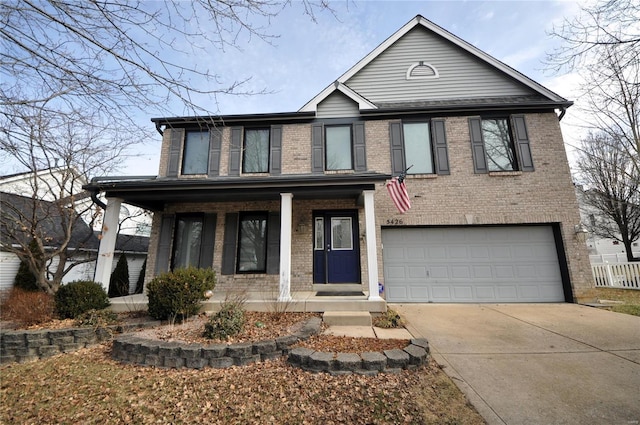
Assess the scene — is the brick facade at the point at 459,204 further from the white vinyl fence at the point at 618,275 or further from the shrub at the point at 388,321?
the white vinyl fence at the point at 618,275

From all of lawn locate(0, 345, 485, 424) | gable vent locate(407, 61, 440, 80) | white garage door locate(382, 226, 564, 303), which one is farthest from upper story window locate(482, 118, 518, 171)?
lawn locate(0, 345, 485, 424)

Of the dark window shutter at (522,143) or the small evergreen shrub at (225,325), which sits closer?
the small evergreen shrub at (225,325)

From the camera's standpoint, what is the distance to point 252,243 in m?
8.09

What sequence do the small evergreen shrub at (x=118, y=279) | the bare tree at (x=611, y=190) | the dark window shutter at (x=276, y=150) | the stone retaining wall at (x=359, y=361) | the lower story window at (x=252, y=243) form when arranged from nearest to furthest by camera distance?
the stone retaining wall at (x=359, y=361), the lower story window at (x=252, y=243), the dark window shutter at (x=276, y=150), the small evergreen shrub at (x=118, y=279), the bare tree at (x=611, y=190)

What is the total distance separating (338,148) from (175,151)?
5.68 meters

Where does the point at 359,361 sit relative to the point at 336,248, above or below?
below

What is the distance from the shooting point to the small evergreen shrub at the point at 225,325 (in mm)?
4134

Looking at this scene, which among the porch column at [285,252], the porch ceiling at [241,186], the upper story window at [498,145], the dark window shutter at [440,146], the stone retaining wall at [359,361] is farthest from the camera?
the upper story window at [498,145]

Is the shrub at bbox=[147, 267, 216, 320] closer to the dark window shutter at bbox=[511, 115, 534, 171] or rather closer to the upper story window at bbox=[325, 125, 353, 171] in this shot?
the upper story window at bbox=[325, 125, 353, 171]

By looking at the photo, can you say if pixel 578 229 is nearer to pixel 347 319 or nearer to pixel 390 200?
pixel 390 200

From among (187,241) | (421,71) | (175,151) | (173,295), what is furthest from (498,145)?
(175,151)

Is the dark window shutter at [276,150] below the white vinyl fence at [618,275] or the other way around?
the other way around

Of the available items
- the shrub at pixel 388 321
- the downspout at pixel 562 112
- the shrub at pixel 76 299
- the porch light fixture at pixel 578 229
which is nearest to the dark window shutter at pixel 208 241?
the shrub at pixel 76 299

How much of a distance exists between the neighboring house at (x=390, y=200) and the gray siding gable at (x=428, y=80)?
0.07 m
